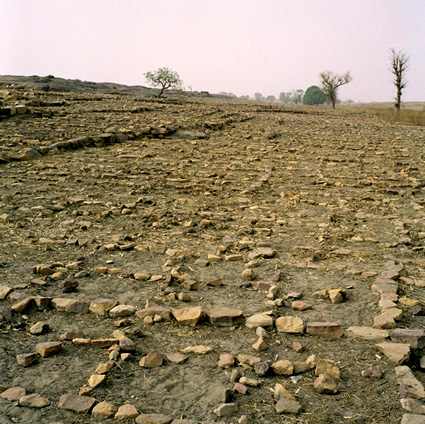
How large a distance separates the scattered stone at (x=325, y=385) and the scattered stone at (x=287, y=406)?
142 mm

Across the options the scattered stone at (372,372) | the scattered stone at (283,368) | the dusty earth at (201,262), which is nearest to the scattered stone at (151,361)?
the dusty earth at (201,262)

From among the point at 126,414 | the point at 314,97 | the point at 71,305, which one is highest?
the point at 314,97

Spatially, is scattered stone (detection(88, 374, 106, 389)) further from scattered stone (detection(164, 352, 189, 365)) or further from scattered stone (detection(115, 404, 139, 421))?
scattered stone (detection(164, 352, 189, 365))

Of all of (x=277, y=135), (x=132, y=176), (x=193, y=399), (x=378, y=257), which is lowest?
(x=193, y=399)

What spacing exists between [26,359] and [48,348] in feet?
0.37

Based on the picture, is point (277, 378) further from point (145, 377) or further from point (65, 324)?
point (65, 324)

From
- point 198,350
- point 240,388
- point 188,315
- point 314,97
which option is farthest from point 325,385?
point 314,97

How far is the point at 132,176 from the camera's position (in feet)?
19.5

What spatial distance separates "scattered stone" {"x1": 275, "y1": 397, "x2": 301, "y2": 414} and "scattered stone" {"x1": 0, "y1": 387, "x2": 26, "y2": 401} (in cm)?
104

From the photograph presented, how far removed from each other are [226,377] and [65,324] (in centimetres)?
99

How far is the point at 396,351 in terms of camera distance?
1.98 metres

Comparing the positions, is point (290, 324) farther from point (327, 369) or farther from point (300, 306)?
point (327, 369)

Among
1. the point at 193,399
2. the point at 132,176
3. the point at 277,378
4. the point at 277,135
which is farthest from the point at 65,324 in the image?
the point at 277,135

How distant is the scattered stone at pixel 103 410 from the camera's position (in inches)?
64.4
